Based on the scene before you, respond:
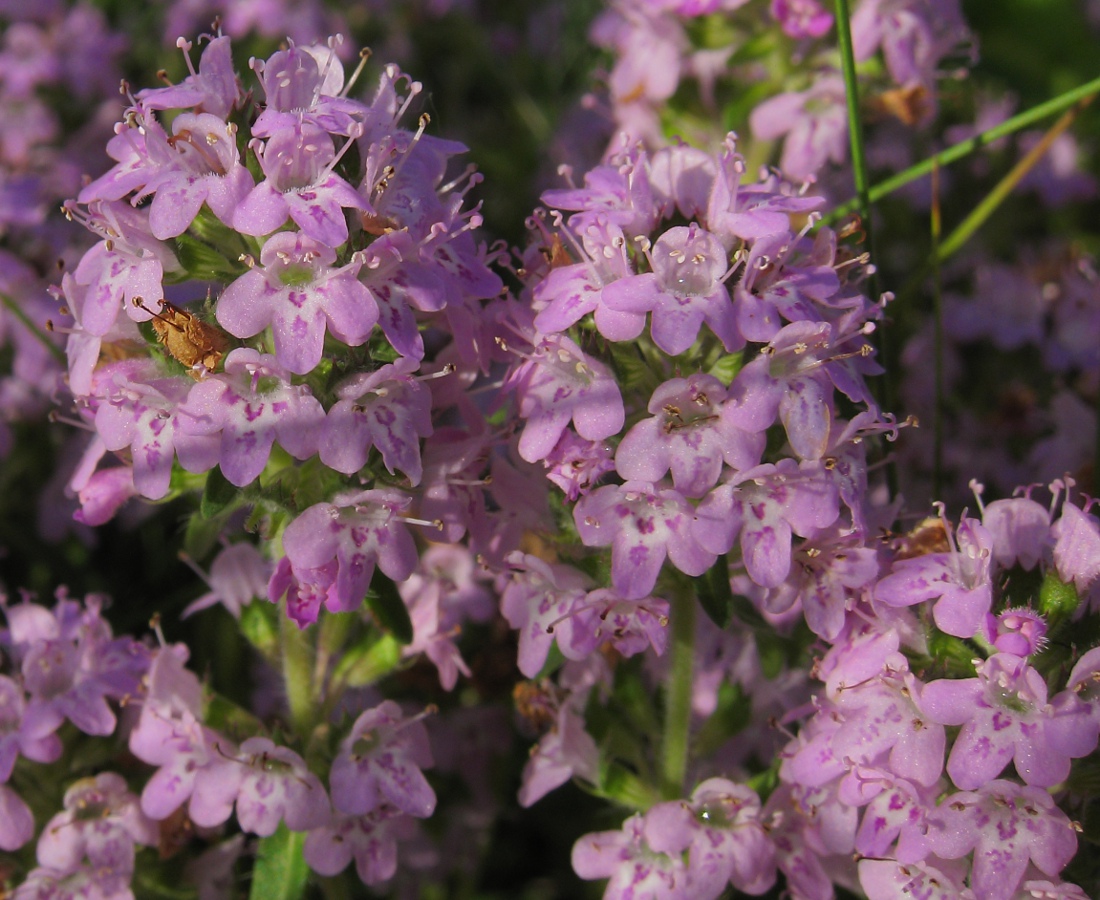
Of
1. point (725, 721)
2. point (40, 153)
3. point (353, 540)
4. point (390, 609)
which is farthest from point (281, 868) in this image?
point (40, 153)

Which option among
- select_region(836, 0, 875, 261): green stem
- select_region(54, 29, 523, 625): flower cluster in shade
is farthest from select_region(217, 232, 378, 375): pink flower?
select_region(836, 0, 875, 261): green stem

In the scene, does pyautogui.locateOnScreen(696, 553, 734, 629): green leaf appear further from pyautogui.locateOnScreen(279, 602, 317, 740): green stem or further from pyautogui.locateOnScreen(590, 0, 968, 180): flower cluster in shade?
pyautogui.locateOnScreen(590, 0, 968, 180): flower cluster in shade

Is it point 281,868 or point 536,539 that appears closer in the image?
point 281,868

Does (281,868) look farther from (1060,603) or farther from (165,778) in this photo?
(1060,603)

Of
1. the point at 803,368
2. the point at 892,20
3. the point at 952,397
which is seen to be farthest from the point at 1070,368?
the point at 803,368

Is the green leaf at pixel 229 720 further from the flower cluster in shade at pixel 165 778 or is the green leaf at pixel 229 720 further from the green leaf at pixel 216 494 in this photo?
the green leaf at pixel 216 494

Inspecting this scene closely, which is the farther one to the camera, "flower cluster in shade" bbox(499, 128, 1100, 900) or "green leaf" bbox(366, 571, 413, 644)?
"green leaf" bbox(366, 571, 413, 644)

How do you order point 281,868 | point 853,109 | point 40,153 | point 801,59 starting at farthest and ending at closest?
point 40,153 < point 801,59 < point 853,109 < point 281,868
